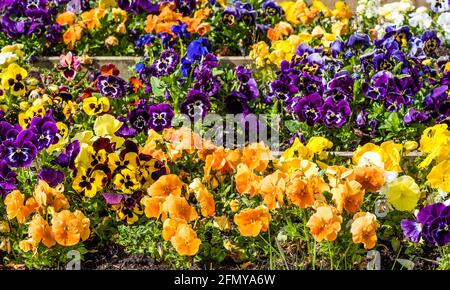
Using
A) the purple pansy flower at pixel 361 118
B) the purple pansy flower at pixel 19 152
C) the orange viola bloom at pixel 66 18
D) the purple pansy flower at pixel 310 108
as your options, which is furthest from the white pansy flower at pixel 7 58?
the purple pansy flower at pixel 361 118

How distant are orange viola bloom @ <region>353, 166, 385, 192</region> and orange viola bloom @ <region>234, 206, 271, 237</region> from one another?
1.37ft

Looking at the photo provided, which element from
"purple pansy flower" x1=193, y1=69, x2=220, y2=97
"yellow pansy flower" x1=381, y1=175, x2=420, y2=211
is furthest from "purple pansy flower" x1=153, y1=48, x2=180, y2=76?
"yellow pansy flower" x1=381, y1=175, x2=420, y2=211

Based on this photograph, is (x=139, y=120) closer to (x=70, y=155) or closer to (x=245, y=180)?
(x=70, y=155)

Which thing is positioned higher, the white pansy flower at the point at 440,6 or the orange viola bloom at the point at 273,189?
the white pansy flower at the point at 440,6

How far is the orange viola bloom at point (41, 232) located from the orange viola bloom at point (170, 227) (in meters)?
0.45

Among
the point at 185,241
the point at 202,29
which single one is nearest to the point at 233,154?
the point at 185,241

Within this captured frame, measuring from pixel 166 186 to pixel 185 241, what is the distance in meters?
0.33

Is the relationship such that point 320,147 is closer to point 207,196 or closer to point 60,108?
point 207,196

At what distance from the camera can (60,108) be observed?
17.2 feet

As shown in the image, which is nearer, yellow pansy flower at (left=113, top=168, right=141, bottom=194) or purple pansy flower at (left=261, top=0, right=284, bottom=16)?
yellow pansy flower at (left=113, top=168, right=141, bottom=194)

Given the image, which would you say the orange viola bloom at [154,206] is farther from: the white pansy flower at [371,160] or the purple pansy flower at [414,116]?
the purple pansy flower at [414,116]

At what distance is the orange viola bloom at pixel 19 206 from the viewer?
13.5ft

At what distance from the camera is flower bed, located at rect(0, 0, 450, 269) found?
13.4 feet

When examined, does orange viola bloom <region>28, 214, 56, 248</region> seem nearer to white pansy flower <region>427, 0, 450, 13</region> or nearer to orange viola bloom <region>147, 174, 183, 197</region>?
orange viola bloom <region>147, 174, 183, 197</region>
